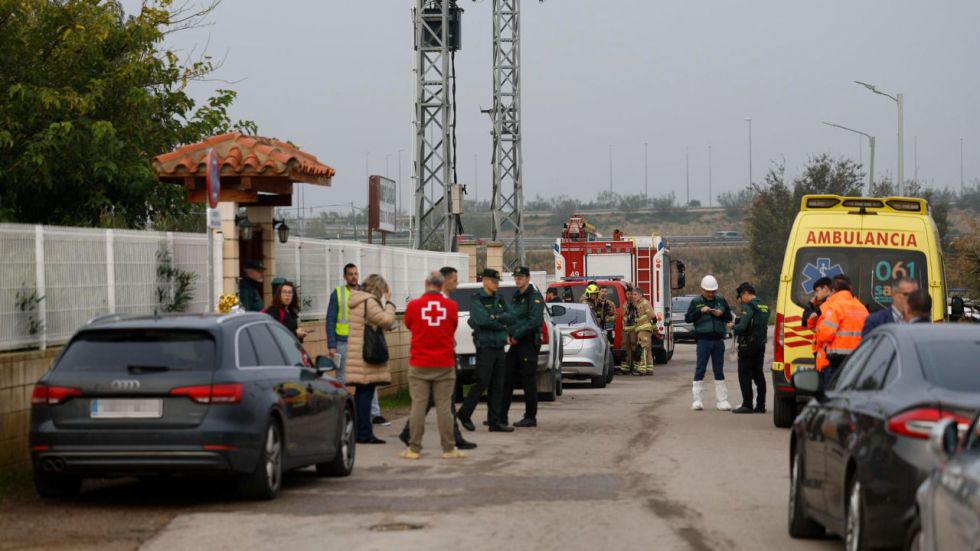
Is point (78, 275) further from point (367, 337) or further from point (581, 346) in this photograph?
point (581, 346)

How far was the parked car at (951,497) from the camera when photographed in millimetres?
5743

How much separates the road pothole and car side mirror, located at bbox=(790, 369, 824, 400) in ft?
8.72

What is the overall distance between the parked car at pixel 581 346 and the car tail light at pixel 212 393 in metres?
16.6

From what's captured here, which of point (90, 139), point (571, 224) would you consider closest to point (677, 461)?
point (90, 139)

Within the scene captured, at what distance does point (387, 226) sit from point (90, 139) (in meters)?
7.48

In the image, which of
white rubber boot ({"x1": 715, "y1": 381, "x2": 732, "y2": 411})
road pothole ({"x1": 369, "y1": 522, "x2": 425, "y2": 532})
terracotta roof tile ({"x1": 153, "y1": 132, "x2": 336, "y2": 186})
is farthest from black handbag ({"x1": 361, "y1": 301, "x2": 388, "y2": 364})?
white rubber boot ({"x1": 715, "y1": 381, "x2": 732, "y2": 411})

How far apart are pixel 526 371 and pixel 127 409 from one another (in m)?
8.64

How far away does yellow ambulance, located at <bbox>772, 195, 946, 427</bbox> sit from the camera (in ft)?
62.5

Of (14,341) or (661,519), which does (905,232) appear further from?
(14,341)

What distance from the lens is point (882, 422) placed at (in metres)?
8.00

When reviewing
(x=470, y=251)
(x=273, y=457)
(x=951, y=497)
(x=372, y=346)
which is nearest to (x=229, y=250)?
(x=372, y=346)

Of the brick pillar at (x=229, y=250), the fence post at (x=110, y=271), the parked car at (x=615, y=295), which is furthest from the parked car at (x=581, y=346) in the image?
the fence post at (x=110, y=271)

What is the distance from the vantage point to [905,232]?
19.2 metres

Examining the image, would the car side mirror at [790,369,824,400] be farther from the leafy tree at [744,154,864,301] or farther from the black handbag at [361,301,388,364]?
the leafy tree at [744,154,864,301]
